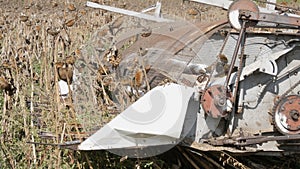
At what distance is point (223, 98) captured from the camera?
3.02 meters

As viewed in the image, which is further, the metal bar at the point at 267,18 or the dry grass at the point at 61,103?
the dry grass at the point at 61,103

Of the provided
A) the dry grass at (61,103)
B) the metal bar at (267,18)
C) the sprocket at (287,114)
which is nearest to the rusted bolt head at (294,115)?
the sprocket at (287,114)

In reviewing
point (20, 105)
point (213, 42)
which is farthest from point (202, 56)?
point (20, 105)

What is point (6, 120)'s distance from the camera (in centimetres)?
396

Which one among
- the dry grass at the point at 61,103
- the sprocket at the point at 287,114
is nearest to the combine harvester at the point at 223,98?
the sprocket at the point at 287,114

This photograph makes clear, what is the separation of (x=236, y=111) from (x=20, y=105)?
1.69 m

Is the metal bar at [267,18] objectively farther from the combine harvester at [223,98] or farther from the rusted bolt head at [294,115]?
the rusted bolt head at [294,115]

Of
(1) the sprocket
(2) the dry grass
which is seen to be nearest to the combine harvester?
(1) the sprocket

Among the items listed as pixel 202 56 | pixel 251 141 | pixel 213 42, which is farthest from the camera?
pixel 213 42

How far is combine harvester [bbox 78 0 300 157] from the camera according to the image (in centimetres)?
299

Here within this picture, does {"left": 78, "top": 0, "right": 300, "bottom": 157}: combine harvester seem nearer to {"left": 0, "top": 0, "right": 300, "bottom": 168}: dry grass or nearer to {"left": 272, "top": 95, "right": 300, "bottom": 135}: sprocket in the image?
{"left": 272, "top": 95, "right": 300, "bottom": 135}: sprocket

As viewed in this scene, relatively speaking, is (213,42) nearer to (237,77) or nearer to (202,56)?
(202,56)

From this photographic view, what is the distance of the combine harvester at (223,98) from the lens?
2.99 m

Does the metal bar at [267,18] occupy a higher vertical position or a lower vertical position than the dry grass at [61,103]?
higher
